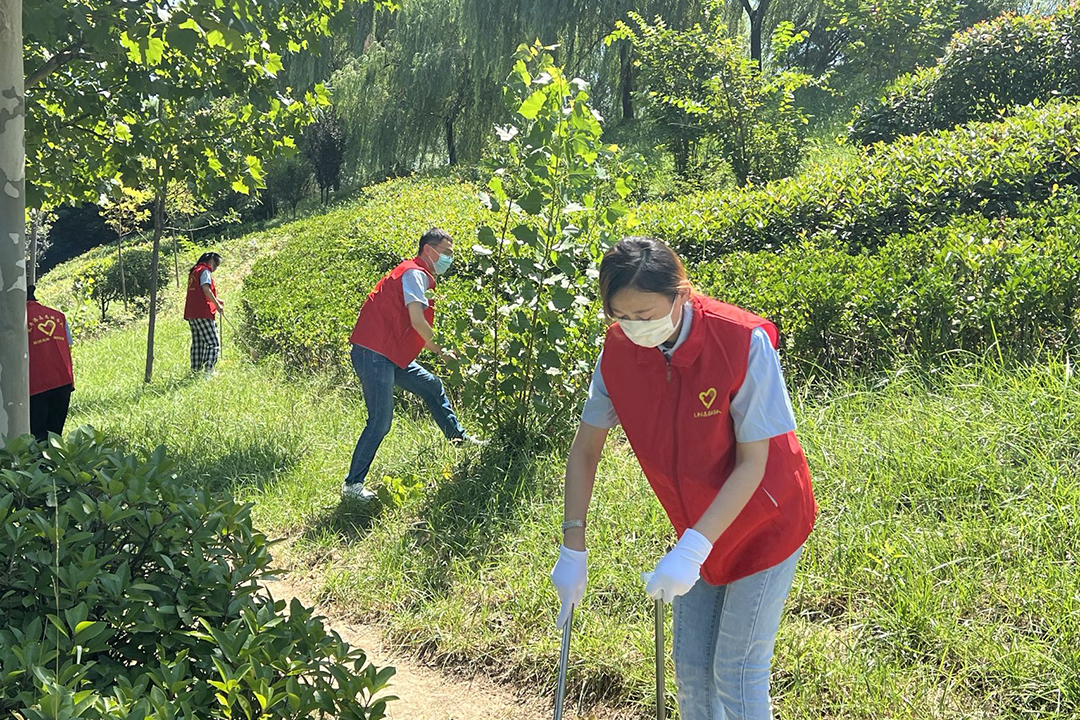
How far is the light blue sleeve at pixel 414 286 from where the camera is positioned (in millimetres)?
4957

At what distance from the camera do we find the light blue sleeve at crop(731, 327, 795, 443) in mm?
2059

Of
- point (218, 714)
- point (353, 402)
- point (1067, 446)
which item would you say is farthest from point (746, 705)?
point (353, 402)

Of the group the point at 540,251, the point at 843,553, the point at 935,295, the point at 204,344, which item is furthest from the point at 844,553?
the point at 204,344

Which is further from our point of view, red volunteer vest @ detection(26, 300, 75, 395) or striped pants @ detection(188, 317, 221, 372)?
striped pants @ detection(188, 317, 221, 372)

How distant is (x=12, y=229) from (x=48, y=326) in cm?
279

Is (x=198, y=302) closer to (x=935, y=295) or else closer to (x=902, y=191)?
(x=902, y=191)

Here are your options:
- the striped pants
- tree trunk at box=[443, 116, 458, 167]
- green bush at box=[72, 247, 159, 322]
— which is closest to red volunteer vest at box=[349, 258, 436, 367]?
the striped pants

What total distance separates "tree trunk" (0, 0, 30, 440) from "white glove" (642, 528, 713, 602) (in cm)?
235

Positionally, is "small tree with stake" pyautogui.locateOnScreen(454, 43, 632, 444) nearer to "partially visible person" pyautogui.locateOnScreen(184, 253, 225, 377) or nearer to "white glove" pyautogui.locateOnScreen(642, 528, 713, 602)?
"white glove" pyautogui.locateOnScreen(642, 528, 713, 602)

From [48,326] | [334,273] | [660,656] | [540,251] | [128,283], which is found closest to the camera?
[660,656]

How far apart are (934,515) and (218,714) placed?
280 centimetres

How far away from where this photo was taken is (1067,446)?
3648mm

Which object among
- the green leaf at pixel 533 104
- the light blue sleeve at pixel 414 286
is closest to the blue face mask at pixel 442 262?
the light blue sleeve at pixel 414 286

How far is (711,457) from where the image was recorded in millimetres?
2109
